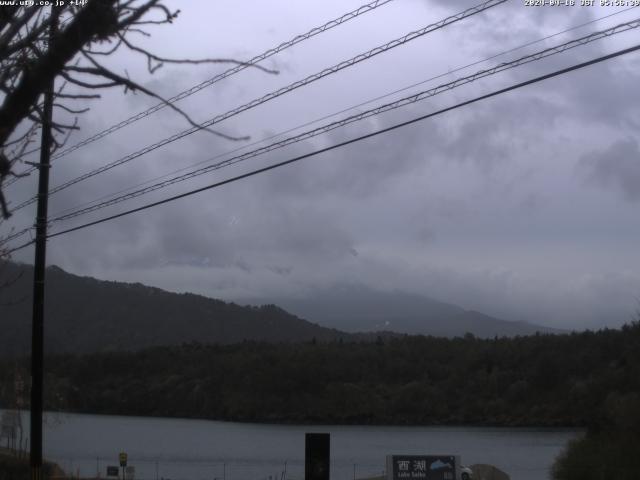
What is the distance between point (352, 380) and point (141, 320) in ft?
151

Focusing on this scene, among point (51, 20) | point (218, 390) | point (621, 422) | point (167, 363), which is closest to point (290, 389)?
point (218, 390)

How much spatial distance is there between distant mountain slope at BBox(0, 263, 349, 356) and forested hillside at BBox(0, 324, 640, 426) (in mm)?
13700

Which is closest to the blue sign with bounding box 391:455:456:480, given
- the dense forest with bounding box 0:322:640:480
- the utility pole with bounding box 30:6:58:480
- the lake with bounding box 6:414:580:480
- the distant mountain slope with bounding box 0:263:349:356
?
the lake with bounding box 6:414:580:480

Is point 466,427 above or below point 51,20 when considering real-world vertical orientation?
below

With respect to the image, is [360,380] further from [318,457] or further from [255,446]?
[318,457]

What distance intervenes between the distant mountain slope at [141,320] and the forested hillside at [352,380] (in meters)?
13.7

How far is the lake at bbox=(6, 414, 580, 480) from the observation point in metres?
48.1

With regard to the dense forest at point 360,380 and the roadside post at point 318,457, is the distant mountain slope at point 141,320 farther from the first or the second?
the roadside post at point 318,457

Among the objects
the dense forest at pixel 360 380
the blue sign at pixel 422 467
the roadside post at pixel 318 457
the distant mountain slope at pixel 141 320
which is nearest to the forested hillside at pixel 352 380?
the dense forest at pixel 360 380

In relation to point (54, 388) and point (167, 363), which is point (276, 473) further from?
point (167, 363)

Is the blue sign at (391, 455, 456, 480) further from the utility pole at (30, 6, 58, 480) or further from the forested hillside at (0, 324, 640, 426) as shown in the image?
the forested hillside at (0, 324, 640, 426)

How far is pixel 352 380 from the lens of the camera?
78250mm

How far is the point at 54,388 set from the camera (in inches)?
2296

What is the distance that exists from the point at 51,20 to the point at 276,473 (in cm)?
4216
